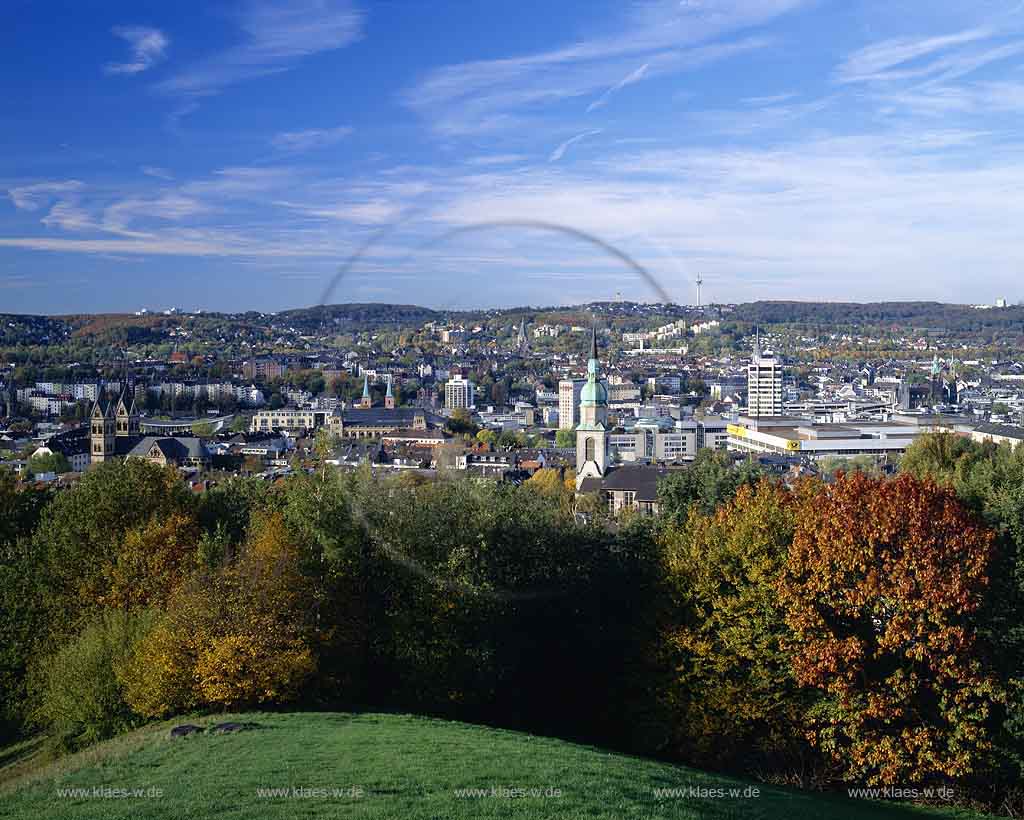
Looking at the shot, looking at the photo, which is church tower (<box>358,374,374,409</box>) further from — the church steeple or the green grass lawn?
the green grass lawn

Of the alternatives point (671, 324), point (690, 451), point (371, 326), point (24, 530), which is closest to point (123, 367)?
point (671, 324)

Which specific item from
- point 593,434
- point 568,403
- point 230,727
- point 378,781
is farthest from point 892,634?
point 568,403

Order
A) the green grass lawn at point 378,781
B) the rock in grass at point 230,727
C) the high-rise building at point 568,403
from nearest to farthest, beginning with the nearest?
the green grass lawn at point 378,781 → the rock in grass at point 230,727 → the high-rise building at point 568,403

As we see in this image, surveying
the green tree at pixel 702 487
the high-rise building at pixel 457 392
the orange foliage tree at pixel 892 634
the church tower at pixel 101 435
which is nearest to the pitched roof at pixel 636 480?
the green tree at pixel 702 487

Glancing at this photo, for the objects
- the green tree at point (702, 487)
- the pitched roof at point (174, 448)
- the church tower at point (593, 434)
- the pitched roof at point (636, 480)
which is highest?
the green tree at point (702, 487)

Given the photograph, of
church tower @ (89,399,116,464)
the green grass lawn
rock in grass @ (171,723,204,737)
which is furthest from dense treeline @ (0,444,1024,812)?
church tower @ (89,399,116,464)

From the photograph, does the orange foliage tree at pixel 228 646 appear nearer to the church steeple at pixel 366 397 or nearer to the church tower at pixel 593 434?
the church tower at pixel 593 434

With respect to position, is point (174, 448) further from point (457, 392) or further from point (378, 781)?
point (378, 781)
